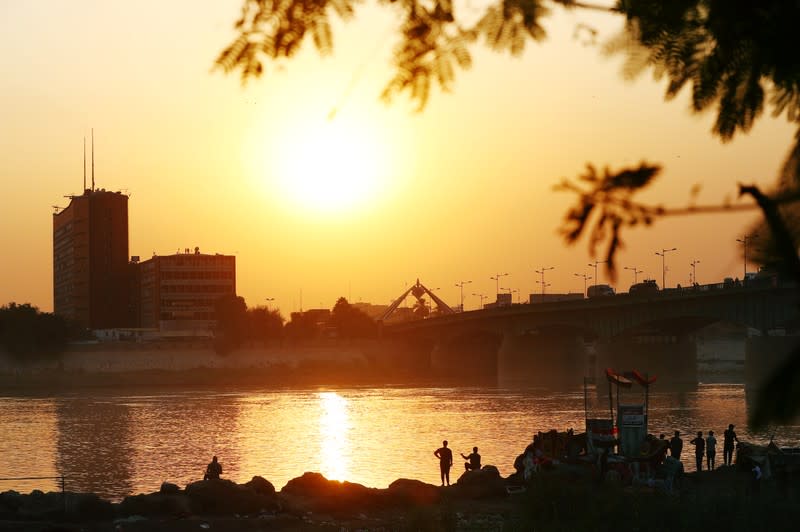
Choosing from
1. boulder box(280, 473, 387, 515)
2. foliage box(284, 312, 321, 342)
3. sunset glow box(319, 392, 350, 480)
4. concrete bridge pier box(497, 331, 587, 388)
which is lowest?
sunset glow box(319, 392, 350, 480)

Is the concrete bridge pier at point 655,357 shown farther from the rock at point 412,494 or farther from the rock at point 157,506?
the rock at point 157,506

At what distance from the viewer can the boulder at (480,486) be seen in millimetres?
34469

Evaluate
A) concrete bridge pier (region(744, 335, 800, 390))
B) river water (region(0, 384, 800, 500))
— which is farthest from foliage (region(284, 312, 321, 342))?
concrete bridge pier (region(744, 335, 800, 390))

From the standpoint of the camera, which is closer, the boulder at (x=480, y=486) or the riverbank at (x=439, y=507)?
the riverbank at (x=439, y=507)

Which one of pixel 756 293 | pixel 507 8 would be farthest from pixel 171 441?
pixel 507 8

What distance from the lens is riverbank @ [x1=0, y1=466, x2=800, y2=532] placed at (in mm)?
25500

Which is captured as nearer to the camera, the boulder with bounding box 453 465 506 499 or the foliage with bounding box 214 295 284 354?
the boulder with bounding box 453 465 506 499

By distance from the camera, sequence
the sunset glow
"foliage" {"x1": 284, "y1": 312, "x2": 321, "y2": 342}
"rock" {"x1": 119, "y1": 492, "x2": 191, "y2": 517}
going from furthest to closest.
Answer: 1. "foliage" {"x1": 284, "y1": 312, "x2": 321, "y2": 342}
2. the sunset glow
3. "rock" {"x1": 119, "y1": 492, "x2": 191, "y2": 517}

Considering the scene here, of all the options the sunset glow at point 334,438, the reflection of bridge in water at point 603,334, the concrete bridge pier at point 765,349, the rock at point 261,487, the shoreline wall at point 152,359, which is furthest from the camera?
the shoreline wall at point 152,359

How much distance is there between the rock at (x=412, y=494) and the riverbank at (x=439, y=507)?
42 mm

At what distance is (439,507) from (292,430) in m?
45.6

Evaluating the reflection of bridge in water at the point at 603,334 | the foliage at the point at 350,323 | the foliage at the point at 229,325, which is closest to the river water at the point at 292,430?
the reflection of bridge in water at the point at 603,334

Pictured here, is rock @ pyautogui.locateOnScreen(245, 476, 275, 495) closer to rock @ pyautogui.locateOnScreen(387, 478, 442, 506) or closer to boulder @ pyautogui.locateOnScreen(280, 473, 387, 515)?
boulder @ pyautogui.locateOnScreen(280, 473, 387, 515)

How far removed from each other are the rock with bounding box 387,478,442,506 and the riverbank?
0.04 metres
